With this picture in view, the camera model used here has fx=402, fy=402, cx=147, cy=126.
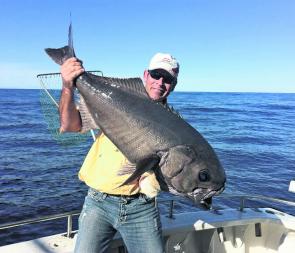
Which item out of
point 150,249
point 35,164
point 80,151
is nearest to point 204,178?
point 150,249

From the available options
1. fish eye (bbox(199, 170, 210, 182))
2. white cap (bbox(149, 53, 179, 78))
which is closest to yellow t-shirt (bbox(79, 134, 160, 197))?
fish eye (bbox(199, 170, 210, 182))

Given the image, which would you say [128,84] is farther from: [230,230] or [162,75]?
[230,230]

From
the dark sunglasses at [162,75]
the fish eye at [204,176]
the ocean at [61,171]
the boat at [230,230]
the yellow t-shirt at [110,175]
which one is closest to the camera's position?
the fish eye at [204,176]

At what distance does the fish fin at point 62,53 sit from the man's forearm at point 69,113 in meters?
0.24

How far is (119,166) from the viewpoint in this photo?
3555 millimetres

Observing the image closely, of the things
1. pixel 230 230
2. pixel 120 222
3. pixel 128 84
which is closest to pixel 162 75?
pixel 128 84

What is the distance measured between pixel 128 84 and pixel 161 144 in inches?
23.4

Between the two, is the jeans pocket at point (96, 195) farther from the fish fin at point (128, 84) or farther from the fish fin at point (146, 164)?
the fish fin at point (128, 84)

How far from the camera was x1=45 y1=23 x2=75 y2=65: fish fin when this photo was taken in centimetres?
323

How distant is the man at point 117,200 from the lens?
138 inches

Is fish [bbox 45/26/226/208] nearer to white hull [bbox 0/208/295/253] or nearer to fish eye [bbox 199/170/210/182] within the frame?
fish eye [bbox 199/170/210/182]

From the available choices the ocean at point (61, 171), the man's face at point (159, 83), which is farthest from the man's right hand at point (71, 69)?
the ocean at point (61, 171)

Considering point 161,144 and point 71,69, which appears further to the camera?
point 71,69

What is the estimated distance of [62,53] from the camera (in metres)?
3.25
